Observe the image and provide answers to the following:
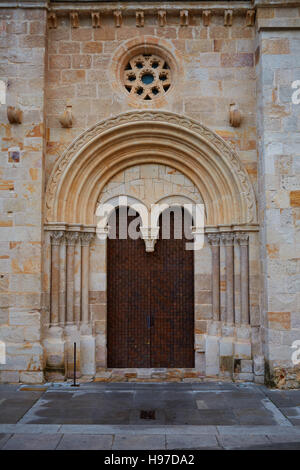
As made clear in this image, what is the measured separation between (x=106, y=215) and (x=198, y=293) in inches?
92.2

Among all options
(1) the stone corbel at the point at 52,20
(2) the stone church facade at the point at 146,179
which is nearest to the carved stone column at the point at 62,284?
(2) the stone church facade at the point at 146,179

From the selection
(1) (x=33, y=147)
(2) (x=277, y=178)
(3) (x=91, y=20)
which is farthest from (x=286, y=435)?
(3) (x=91, y=20)

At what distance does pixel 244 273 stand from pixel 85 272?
2.99m

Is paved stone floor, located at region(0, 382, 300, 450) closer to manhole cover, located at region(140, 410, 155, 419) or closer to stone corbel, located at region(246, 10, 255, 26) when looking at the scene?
manhole cover, located at region(140, 410, 155, 419)

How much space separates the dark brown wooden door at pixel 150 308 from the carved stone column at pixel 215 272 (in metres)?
0.45

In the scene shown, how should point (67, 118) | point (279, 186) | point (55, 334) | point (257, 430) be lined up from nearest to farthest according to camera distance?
point (257, 430), point (279, 186), point (55, 334), point (67, 118)

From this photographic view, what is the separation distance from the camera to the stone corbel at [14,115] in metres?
7.89

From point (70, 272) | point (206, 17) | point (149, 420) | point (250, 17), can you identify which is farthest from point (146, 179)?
point (149, 420)

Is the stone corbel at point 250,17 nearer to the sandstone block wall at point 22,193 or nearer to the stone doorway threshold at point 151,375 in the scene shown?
the sandstone block wall at point 22,193

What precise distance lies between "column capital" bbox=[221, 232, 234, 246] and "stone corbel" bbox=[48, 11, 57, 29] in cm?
511

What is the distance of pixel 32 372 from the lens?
25.5 ft

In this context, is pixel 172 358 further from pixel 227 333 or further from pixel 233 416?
pixel 233 416

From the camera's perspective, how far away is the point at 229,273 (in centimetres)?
836

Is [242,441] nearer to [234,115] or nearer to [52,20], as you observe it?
[234,115]
